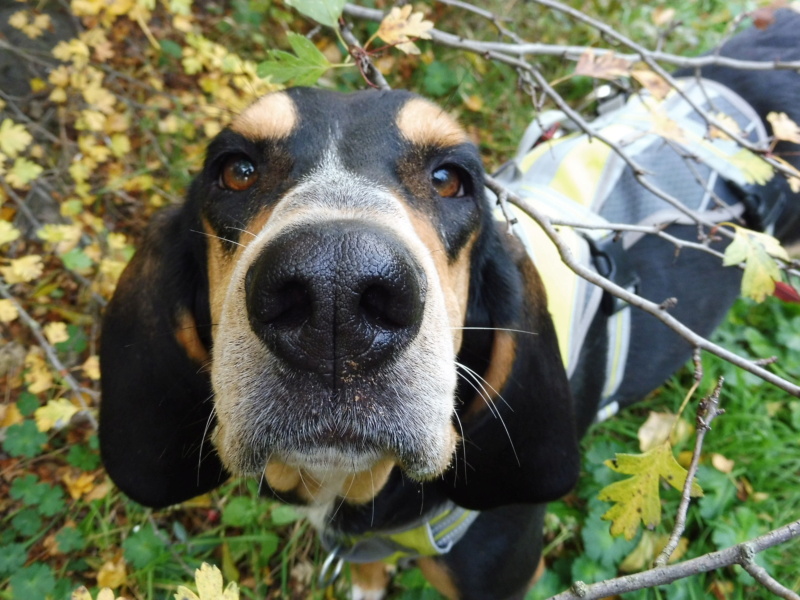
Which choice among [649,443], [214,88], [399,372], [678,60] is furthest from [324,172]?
[649,443]

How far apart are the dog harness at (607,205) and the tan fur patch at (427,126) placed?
19.7 inches

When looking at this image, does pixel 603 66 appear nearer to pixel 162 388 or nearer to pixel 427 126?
pixel 427 126

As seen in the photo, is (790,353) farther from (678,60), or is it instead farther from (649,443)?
(678,60)

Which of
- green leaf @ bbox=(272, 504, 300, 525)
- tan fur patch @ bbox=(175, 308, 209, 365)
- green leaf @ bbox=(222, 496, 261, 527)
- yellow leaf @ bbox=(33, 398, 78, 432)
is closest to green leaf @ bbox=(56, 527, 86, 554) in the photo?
green leaf @ bbox=(222, 496, 261, 527)

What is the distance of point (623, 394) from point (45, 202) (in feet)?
11.4

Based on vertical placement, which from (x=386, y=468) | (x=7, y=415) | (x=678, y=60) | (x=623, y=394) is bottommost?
(x=7, y=415)

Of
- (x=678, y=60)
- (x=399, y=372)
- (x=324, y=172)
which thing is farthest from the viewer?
(x=678, y=60)

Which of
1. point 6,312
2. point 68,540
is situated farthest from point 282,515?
point 6,312

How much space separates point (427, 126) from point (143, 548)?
92.3 inches

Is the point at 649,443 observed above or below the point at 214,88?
below

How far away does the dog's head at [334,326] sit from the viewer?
3.67ft

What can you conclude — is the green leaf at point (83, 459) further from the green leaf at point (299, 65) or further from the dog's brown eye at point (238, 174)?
the green leaf at point (299, 65)

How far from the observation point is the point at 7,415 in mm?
2711

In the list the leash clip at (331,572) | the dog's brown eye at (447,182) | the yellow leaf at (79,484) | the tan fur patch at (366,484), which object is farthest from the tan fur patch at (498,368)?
the yellow leaf at (79,484)
